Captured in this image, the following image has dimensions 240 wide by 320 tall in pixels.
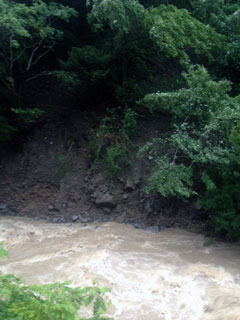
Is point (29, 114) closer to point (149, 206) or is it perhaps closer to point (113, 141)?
point (113, 141)

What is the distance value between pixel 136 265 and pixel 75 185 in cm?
446

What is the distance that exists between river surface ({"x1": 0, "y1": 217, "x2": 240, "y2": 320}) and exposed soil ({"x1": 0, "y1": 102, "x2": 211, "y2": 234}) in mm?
559

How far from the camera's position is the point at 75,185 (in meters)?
10.3

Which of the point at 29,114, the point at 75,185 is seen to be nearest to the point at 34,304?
the point at 75,185

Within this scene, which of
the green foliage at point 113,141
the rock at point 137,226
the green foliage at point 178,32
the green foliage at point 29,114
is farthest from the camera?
the green foliage at point 113,141

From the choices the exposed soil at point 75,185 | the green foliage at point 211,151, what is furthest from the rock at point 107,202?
the green foliage at point 211,151

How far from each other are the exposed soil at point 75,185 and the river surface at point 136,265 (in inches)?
22.0

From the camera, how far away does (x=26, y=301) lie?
8.15ft

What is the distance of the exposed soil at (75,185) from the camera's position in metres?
9.23

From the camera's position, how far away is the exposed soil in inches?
363

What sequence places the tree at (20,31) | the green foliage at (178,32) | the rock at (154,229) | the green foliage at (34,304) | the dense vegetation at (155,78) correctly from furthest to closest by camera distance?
the rock at (154,229)
the green foliage at (178,32)
the tree at (20,31)
the dense vegetation at (155,78)
the green foliage at (34,304)

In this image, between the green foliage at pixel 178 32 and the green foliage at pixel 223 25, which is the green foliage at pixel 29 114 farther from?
the green foliage at pixel 223 25

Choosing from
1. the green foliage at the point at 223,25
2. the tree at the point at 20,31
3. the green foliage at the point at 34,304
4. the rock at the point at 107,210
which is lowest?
the rock at the point at 107,210

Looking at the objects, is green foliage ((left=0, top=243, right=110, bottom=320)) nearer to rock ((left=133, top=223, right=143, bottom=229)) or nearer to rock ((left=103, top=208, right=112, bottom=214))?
rock ((left=133, top=223, right=143, bottom=229))
